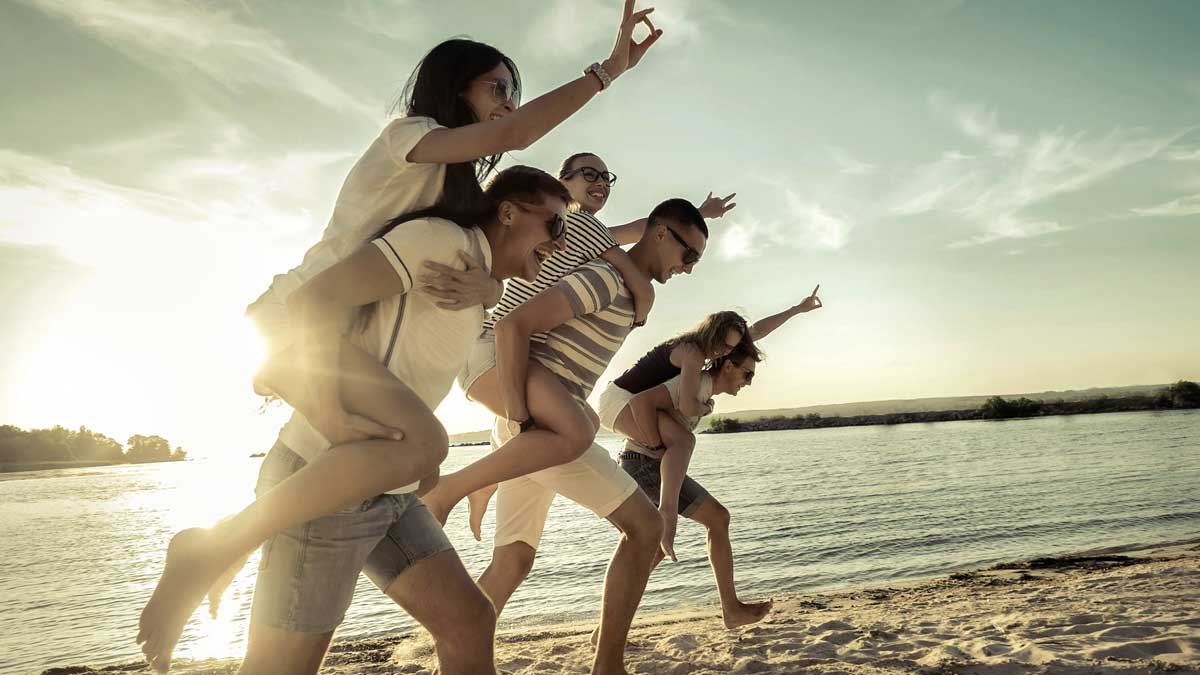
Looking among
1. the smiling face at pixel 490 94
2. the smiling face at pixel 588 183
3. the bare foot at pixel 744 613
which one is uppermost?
the smiling face at pixel 588 183

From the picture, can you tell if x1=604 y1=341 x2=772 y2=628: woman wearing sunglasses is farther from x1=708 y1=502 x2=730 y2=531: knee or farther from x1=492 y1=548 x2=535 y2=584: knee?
x1=492 y1=548 x2=535 y2=584: knee

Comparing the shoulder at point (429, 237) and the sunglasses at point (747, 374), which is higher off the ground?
the shoulder at point (429, 237)

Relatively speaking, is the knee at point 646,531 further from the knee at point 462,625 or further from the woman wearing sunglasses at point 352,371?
the woman wearing sunglasses at point 352,371

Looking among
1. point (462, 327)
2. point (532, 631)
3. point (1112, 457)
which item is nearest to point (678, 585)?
point (532, 631)

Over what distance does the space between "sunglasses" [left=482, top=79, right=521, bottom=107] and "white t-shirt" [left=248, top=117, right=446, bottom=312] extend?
34 cm

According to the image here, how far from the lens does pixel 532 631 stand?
7996mm

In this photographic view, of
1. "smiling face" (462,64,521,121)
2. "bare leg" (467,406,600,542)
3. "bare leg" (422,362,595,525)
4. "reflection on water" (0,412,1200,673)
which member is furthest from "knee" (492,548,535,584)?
"reflection on water" (0,412,1200,673)

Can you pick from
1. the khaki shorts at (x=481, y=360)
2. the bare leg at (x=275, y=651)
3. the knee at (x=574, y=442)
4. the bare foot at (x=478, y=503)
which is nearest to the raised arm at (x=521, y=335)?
the knee at (x=574, y=442)

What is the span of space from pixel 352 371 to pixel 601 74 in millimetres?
1324

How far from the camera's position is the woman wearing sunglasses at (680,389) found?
534cm

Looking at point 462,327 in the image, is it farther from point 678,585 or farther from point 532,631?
point 678,585

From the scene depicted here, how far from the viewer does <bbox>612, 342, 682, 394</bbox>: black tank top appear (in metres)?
5.66

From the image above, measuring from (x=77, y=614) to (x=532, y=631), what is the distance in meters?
7.16

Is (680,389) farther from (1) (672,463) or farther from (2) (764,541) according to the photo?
(2) (764,541)
